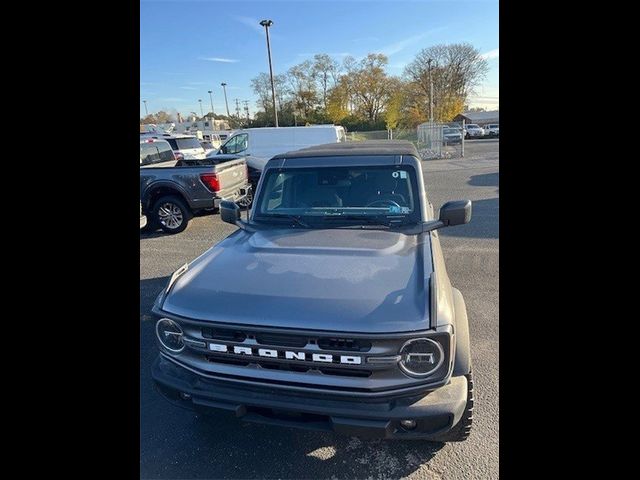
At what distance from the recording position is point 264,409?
73.0 inches

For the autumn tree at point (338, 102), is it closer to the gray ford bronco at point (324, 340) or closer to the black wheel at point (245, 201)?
the black wheel at point (245, 201)

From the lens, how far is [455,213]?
102 inches

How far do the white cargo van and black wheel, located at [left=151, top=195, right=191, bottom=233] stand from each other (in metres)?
6.48

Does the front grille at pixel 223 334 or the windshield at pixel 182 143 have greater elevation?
the windshield at pixel 182 143

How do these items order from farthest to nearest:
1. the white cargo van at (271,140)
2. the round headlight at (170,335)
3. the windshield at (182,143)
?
the windshield at (182,143), the white cargo van at (271,140), the round headlight at (170,335)

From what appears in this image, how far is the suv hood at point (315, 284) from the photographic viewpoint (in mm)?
1720

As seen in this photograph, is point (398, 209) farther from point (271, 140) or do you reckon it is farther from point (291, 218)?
point (271, 140)

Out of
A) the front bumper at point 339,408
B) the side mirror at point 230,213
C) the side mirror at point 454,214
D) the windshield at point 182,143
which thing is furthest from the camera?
the windshield at point 182,143

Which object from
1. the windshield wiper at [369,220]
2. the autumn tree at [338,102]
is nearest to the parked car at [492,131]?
the autumn tree at [338,102]

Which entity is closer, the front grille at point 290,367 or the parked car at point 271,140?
the front grille at point 290,367

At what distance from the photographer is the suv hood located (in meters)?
1.72

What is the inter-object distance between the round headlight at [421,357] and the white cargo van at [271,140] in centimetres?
1290

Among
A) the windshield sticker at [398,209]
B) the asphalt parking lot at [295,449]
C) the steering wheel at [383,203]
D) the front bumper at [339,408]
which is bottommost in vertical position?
the asphalt parking lot at [295,449]
